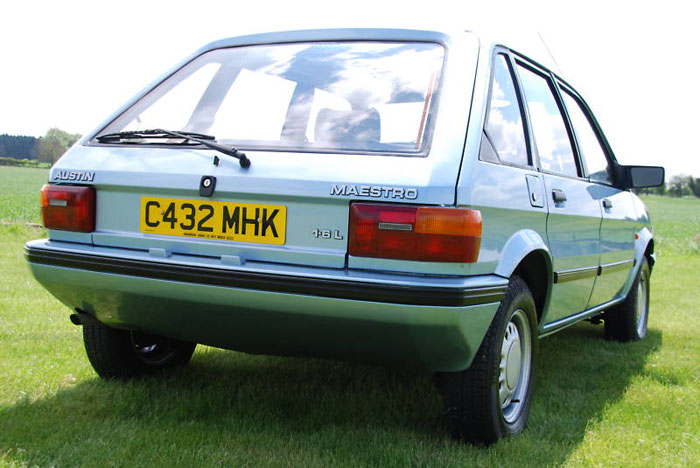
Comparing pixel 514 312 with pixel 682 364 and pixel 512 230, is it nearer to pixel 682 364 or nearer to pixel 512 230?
pixel 512 230

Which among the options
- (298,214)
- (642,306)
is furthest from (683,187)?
(298,214)

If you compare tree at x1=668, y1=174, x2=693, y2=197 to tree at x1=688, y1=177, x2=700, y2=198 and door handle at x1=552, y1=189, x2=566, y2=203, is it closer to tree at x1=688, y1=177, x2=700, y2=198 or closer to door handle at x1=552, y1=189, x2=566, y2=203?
tree at x1=688, y1=177, x2=700, y2=198

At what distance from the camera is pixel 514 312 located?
10.0ft

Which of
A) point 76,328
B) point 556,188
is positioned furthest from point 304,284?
point 76,328

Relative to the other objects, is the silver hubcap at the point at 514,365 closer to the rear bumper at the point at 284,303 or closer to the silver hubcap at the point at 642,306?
the rear bumper at the point at 284,303

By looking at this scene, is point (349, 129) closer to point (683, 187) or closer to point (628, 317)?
point (628, 317)

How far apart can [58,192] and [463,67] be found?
1.75 metres

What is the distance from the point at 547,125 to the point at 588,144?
0.85 meters

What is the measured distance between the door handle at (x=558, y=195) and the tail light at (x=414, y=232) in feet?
3.63

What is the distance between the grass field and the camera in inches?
112

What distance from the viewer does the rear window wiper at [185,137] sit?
274 cm

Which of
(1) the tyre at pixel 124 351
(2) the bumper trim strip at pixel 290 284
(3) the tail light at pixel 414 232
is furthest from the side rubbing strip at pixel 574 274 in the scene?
(1) the tyre at pixel 124 351

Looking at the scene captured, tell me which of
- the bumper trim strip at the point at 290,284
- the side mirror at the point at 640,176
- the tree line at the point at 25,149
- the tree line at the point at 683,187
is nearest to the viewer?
the bumper trim strip at the point at 290,284

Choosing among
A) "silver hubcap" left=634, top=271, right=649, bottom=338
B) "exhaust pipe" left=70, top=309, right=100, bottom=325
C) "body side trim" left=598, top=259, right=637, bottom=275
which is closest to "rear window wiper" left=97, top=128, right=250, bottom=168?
"exhaust pipe" left=70, top=309, right=100, bottom=325
